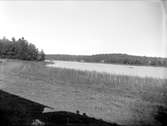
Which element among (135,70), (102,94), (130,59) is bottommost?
(102,94)

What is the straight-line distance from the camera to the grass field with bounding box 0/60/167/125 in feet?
11.3

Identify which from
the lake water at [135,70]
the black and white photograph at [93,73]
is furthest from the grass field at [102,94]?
the lake water at [135,70]

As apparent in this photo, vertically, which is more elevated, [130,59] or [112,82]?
[130,59]

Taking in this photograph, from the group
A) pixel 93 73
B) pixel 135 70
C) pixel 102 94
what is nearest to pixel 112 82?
pixel 102 94

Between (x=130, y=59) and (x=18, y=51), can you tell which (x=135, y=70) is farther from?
(x=18, y=51)

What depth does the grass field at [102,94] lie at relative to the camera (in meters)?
3.46

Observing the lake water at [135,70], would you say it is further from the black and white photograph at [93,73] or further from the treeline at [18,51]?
the treeline at [18,51]

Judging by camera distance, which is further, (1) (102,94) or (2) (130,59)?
(2) (130,59)

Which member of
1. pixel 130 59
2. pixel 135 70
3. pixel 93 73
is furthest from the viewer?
pixel 135 70

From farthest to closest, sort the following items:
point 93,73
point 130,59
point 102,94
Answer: point 130,59 < point 93,73 < point 102,94


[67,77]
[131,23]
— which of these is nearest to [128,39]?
[131,23]

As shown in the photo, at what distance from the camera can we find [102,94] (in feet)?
16.2

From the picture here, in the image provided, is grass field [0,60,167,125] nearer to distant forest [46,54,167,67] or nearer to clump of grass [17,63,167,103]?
clump of grass [17,63,167,103]

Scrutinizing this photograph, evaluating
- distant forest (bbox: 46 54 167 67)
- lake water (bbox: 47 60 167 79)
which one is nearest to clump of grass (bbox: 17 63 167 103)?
lake water (bbox: 47 60 167 79)
